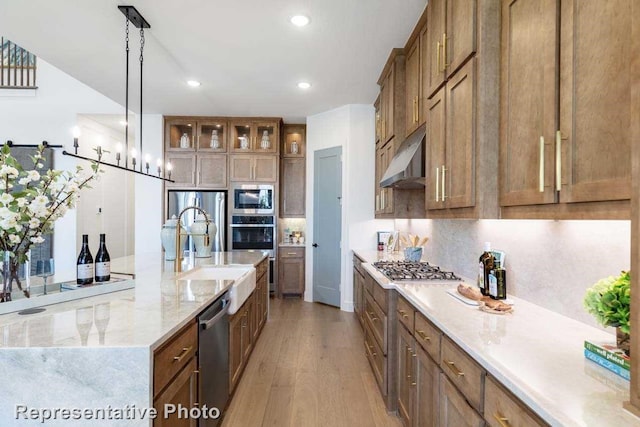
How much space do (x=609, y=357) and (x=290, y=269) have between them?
4861 mm

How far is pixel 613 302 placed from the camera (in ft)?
3.08

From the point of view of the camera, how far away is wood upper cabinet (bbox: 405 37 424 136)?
2.83 m

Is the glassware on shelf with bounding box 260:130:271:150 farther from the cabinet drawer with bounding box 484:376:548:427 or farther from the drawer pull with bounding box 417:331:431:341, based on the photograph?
the cabinet drawer with bounding box 484:376:548:427

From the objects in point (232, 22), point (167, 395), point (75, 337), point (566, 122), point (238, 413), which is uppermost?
point (232, 22)

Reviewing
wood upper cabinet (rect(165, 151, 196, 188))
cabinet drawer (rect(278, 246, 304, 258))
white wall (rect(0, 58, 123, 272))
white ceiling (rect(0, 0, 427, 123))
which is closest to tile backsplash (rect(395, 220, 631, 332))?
white ceiling (rect(0, 0, 427, 123))

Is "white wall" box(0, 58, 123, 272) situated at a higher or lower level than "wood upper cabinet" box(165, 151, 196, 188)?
higher

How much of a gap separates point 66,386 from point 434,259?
9.04 feet

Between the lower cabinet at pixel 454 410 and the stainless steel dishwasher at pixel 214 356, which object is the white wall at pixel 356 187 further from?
the lower cabinet at pixel 454 410

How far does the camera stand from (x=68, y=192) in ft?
5.59

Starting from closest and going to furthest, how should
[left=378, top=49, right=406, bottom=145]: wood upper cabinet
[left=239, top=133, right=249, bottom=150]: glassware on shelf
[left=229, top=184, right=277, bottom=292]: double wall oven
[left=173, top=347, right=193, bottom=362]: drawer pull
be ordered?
1. [left=173, top=347, right=193, bottom=362]: drawer pull
2. [left=378, top=49, right=406, bottom=145]: wood upper cabinet
3. [left=229, top=184, right=277, bottom=292]: double wall oven
4. [left=239, top=133, right=249, bottom=150]: glassware on shelf

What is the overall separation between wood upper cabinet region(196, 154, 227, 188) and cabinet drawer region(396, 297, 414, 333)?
13.4ft

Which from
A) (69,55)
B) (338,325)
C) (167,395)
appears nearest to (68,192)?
(167,395)

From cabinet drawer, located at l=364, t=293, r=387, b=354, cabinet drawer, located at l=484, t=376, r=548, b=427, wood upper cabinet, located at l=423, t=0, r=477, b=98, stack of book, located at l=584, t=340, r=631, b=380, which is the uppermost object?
wood upper cabinet, located at l=423, t=0, r=477, b=98

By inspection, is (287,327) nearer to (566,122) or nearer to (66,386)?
(66,386)
